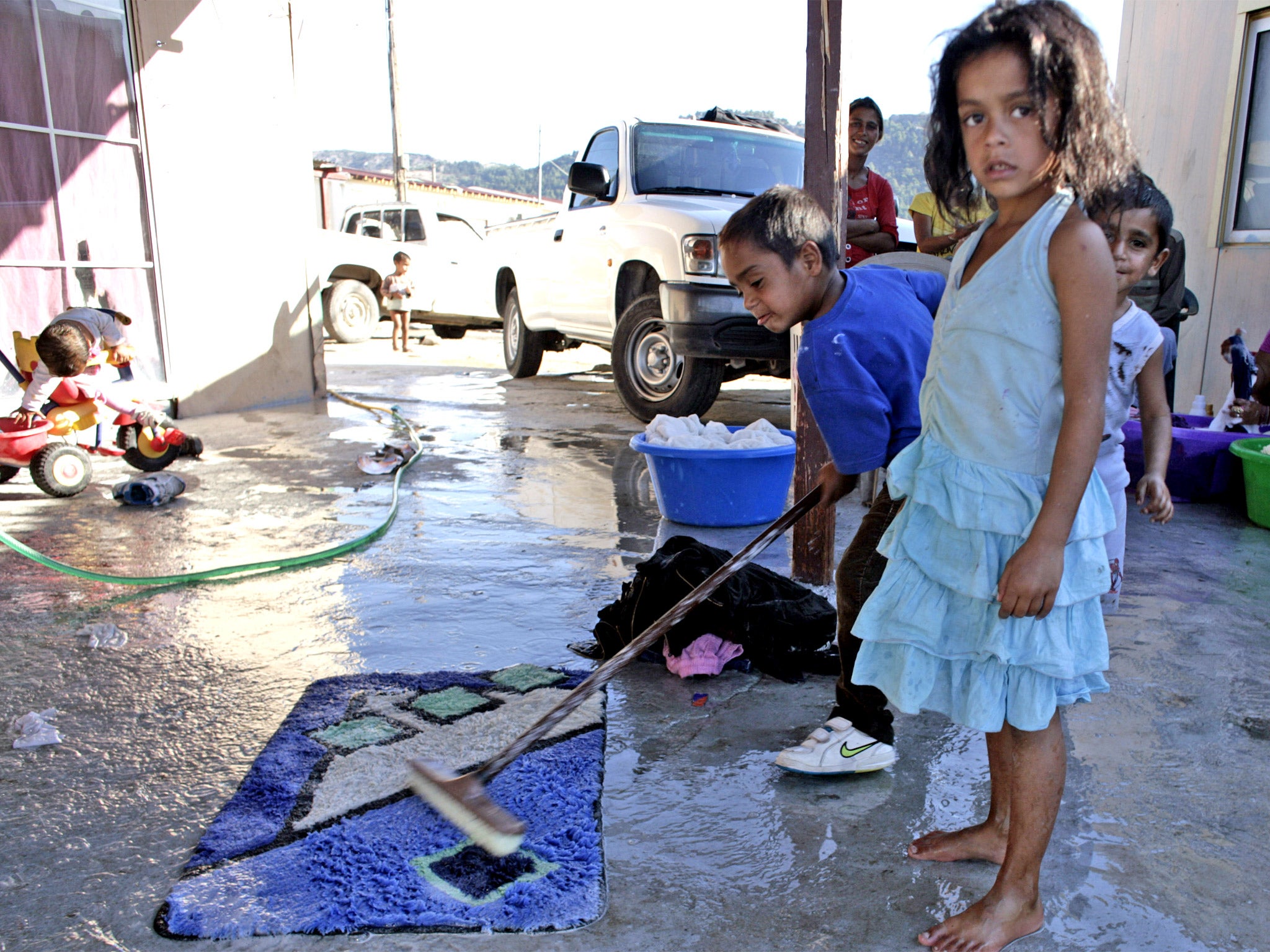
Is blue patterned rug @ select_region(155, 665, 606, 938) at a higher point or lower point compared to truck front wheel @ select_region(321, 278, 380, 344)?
lower

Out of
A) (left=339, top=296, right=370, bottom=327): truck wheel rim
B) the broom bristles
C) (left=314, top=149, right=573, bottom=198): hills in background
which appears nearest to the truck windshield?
the broom bristles

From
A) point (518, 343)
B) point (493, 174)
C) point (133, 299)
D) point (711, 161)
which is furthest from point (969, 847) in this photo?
point (493, 174)

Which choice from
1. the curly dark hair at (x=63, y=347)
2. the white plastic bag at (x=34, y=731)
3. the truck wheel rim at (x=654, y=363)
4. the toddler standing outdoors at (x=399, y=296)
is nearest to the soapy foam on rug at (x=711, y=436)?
the truck wheel rim at (x=654, y=363)

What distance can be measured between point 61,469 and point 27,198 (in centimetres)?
232

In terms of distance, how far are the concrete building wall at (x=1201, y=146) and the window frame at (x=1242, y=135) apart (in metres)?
0.02

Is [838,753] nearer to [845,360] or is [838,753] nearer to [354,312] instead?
[845,360]

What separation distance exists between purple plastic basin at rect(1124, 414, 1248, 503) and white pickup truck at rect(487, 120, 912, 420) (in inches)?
87.2

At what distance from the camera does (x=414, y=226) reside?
13789mm

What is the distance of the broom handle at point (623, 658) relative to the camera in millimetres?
1969

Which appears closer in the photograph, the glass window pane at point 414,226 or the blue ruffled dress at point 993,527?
the blue ruffled dress at point 993,527

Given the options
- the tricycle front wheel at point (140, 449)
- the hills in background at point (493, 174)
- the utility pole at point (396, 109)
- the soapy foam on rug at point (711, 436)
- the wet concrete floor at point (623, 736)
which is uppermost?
the hills in background at point (493, 174)

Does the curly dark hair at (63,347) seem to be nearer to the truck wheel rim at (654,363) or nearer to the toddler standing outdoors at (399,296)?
the truck wheel rim at (654,363)

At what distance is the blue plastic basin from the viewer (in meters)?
4.09

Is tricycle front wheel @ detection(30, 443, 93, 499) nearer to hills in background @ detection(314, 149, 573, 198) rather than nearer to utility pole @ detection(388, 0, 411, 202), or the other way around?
utility pole @ detection(388, 0, 411, 202)
